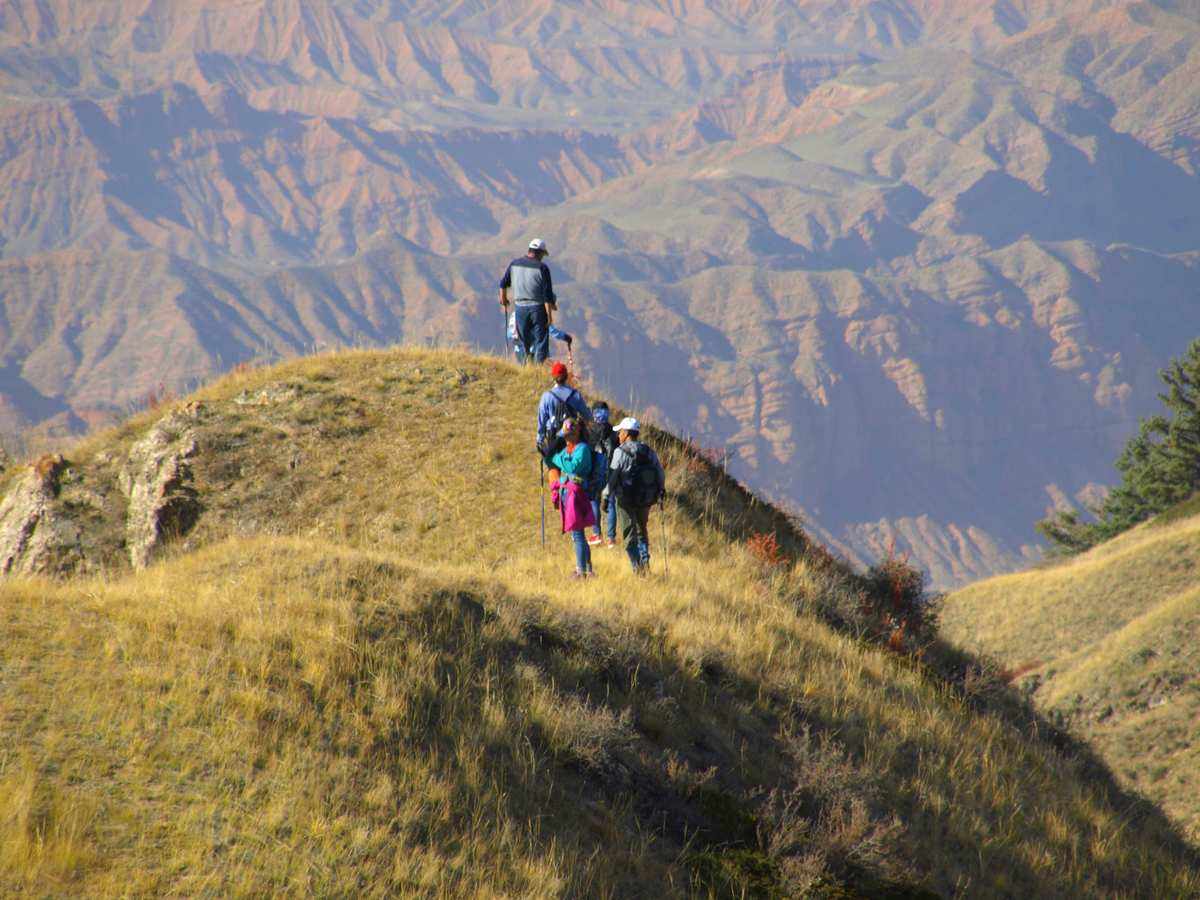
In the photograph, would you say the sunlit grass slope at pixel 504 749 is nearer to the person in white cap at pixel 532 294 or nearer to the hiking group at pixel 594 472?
the hiking group at pixel 594 472

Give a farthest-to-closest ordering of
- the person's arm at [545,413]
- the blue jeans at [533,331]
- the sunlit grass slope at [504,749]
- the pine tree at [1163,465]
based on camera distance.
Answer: the pine tree at [1163,465], the blue jeans at [533,331], the person's arm at [545,413], the sunlit grass slope at [504,749]

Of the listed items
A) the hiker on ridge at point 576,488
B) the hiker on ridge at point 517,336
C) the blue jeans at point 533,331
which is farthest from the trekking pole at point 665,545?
the blue jeans at point 533,331

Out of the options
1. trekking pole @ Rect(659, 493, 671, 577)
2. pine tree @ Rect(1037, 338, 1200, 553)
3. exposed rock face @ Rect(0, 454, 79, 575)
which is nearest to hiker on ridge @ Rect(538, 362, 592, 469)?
trekking pole @ Rect(659, 493, 671, 577)

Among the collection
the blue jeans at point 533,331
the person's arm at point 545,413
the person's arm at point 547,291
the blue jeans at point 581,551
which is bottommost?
the blue jeans at point 581,551

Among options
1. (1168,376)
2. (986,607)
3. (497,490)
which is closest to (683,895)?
(497,490)

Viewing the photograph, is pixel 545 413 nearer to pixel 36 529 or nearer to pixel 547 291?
pixel 547 291

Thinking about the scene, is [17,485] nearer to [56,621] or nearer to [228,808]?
[56,621]

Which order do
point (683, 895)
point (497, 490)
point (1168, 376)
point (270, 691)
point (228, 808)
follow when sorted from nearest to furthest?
point (228, 808) < point (683, 895) < point (270, 691) < point (497, 490) < point (1168, 376)

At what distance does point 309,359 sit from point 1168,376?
63.5 metres

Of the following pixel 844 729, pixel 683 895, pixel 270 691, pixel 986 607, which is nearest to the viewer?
pixel 683 895

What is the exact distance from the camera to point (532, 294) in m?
18.4

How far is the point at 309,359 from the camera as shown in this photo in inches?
853

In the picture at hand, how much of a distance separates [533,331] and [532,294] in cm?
112

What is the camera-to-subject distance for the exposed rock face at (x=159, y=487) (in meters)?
16.4
